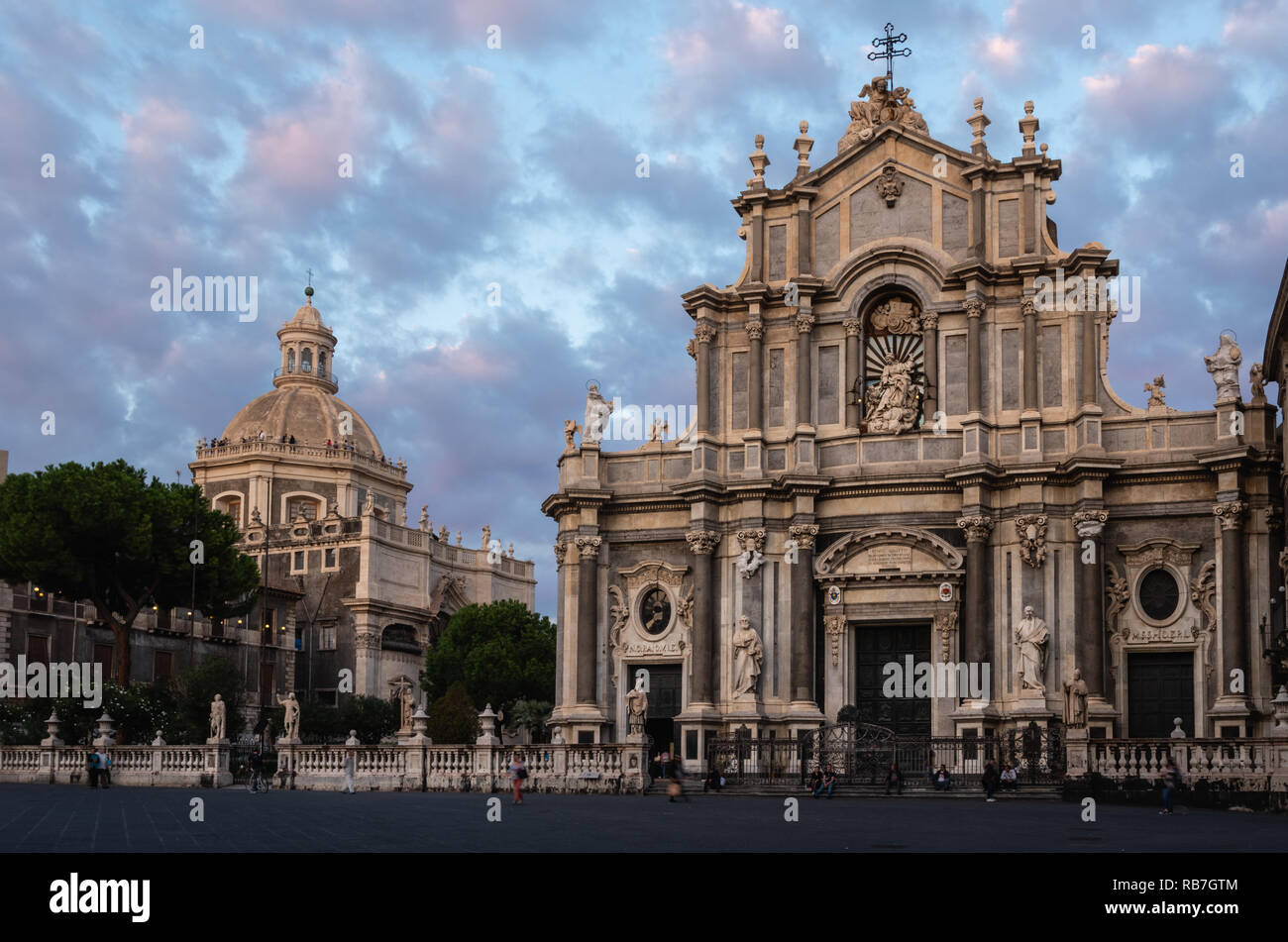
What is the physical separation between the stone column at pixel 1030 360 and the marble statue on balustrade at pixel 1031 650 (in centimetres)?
581

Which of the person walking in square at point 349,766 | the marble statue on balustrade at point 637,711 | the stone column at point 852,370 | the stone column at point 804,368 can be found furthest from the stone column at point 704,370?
the person walking in square at point 349,766

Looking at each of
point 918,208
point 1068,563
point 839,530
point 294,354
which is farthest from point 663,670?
point 294,354

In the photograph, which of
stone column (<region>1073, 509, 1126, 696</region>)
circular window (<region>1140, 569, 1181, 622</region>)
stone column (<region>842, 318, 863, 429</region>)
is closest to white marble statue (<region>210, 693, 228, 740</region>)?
stone column (<region>842, 318, 863, 429</region>)

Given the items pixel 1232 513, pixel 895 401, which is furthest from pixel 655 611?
pixel 1232 513

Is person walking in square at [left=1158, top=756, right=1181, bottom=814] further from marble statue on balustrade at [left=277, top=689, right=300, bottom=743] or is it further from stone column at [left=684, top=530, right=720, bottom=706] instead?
marble statue on balustrade at [left=277, top=689, right=300, bottom=743]

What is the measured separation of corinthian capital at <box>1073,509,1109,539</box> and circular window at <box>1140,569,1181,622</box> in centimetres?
197

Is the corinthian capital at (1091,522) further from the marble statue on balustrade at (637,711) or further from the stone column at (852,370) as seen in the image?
the marble statue on balustrade at (637,711)

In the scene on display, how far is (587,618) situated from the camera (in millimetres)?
45094

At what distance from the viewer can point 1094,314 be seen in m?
41.8

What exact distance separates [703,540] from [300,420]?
58668mm

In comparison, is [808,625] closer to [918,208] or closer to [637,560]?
[637,560]

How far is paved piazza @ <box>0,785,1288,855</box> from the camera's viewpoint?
739 inches
